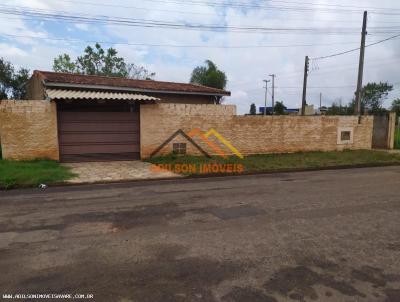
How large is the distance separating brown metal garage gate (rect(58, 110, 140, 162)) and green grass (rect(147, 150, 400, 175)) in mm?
1233

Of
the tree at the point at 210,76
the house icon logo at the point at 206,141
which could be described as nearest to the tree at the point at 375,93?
the tree at the point at 210,76

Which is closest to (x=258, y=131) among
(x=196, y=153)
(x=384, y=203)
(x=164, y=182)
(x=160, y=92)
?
(x=196, y=153)

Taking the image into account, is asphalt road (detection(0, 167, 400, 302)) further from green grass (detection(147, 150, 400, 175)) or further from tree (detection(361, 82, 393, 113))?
tree (detection(361, 82, 393, 113))

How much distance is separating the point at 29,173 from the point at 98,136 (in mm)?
3609

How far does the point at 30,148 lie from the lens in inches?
429

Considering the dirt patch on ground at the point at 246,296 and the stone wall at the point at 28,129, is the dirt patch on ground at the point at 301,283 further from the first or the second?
the stone wall at the point at 28,129

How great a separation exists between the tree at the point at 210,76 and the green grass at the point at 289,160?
23.8m

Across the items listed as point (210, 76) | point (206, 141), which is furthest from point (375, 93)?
point (206, 141)

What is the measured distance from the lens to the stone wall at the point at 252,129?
1252 centimetres

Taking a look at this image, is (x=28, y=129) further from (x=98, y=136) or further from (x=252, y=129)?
(x=252, y=129)

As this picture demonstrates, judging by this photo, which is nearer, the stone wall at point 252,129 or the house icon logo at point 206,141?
the stone wall at point 252,129

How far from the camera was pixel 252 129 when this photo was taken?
13.9m

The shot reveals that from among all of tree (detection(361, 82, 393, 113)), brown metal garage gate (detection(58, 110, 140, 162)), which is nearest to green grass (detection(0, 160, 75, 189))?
brown metal garage gate (detection(58, 110, 140, 162))

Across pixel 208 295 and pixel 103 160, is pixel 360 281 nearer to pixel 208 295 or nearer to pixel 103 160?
pixel 208 295
